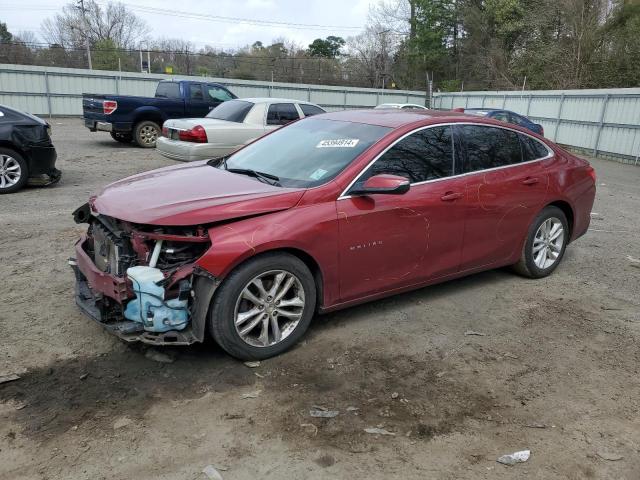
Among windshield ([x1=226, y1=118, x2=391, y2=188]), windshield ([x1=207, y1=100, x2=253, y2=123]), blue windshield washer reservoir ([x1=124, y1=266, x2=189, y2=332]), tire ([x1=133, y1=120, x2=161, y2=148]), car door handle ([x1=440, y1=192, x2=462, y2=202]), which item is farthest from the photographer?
tire ([x1=133, y1=120, x2=161, y2=148])

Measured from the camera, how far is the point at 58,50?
127 ft

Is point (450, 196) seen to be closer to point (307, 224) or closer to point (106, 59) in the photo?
point (307, 224)

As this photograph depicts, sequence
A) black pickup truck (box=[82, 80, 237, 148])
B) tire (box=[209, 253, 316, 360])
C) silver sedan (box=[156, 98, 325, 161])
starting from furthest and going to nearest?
1. black pickup truck (box=[82, 80, 237, 148])
2. silver sedan (box=[156, 98, 325, 161])
3. tire (box=[209, 253, 316, 360])

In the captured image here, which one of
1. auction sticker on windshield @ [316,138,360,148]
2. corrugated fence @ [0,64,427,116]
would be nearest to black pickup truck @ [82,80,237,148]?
corrugated fence @ [0,64,427,116]

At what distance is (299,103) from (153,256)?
8.94m

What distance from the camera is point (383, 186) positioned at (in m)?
3.78

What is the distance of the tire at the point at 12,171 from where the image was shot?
8.32 meters

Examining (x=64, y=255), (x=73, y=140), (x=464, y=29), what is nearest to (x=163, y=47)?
(x=464, y=29)

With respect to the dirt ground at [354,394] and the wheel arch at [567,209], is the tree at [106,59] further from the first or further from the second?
the wheel arch at [567,209]

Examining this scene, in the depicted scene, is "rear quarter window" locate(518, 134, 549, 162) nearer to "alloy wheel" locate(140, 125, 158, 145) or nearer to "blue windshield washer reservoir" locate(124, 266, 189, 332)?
"blue windshield washer reservoir" locate(124, 266, 189, 332)

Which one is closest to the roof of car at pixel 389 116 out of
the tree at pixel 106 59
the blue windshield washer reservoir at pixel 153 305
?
the blue windshield washer reservoir at pixel 153 305

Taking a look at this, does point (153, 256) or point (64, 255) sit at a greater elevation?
point (153, 256)

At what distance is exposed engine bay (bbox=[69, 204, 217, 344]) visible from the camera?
130 inches

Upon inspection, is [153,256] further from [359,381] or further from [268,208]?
[359,381]
